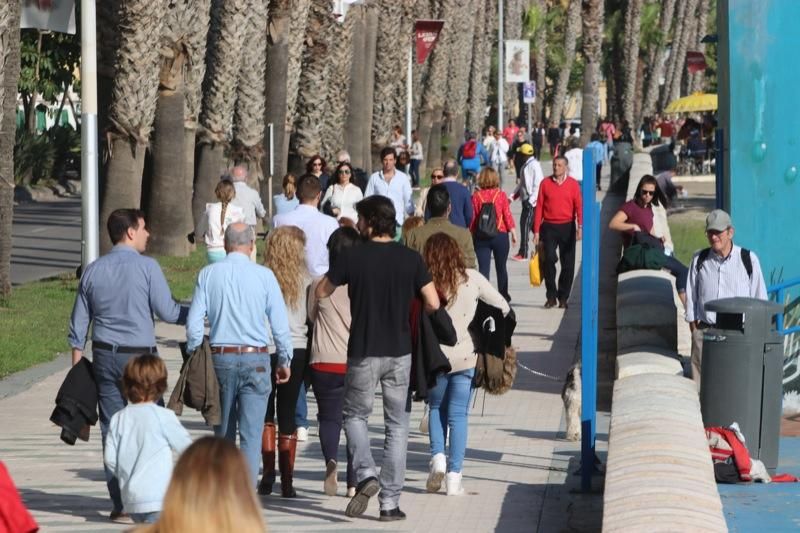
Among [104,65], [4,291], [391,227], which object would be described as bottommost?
[4,291]

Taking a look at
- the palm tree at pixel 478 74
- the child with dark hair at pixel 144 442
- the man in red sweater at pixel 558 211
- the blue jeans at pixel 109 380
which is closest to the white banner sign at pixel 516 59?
the palm tree at pixel 478 74

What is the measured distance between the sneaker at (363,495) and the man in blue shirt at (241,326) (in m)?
0.59

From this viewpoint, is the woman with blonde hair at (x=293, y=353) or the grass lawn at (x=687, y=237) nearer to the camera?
the woman with blonde hair at (x=293, y=353)

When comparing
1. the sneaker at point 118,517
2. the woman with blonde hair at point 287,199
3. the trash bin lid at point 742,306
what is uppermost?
the woman with blonde hair at point 287,199

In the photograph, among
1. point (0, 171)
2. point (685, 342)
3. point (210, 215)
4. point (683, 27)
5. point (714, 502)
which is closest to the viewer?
point (714, 502)

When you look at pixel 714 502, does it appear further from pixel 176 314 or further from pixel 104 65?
pixel 104 65

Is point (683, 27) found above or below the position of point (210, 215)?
above

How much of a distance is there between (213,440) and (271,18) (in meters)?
28.3

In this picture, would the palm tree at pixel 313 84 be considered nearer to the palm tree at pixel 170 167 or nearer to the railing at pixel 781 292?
the palm tree at pixel 170 167

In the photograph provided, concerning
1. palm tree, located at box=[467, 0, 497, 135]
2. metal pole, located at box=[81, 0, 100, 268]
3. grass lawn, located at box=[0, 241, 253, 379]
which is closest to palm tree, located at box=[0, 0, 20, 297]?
grass lawn, located at box=[0, 241, 253, 379]

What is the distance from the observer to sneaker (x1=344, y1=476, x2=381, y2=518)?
9375mm

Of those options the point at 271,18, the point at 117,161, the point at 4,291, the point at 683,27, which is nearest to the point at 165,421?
the point at 4,291

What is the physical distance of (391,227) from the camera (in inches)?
367

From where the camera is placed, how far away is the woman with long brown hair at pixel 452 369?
33.2ft
